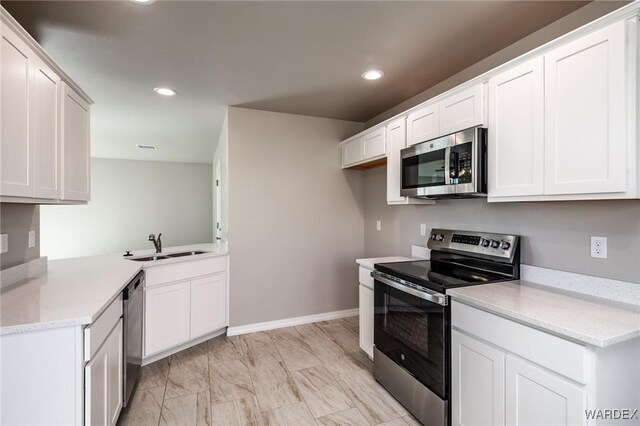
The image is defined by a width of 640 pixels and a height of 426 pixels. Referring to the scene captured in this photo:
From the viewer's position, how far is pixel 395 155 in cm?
278

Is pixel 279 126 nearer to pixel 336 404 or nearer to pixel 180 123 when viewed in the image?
pixel 180 123

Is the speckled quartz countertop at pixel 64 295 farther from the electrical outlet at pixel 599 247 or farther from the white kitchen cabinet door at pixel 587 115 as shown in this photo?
the electrical outlet at pixel 599 247

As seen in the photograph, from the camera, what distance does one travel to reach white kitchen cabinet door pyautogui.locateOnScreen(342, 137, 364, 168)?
3372mm

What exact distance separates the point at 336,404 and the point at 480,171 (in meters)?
1.87

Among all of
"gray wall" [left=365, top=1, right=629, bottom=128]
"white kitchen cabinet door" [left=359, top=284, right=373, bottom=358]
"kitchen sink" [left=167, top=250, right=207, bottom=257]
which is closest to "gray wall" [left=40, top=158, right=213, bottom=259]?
"kitchen sink" [left=167, top=250, right=207, bottom=257]

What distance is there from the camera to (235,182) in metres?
3.37

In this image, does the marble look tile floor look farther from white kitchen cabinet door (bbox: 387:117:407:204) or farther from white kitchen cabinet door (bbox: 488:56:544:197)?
white kitchen cabinet door (bbox: 488:56:544:197)

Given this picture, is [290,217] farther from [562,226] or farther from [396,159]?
[562,226]

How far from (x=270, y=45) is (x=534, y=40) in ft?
5.66

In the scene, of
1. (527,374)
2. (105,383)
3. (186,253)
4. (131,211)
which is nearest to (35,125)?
(105,383)

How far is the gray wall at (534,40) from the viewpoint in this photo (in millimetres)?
1641

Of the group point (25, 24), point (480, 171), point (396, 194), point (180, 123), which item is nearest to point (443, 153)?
point (480, 171)

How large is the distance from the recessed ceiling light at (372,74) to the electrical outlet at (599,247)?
1.85 meters

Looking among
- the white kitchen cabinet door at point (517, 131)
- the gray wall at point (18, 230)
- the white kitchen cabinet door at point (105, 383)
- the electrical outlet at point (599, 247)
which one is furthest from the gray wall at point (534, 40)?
the gray wall at point (18, 230)
